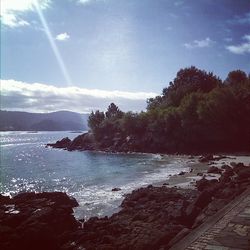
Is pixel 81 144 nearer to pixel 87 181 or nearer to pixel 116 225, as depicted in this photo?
pixel 87 181

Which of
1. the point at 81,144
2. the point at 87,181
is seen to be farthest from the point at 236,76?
the point at 87,181

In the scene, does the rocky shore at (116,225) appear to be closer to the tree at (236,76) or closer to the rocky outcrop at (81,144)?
the rocky outcrop at (81,144)

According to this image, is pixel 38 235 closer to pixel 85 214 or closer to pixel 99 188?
pixel 85 214

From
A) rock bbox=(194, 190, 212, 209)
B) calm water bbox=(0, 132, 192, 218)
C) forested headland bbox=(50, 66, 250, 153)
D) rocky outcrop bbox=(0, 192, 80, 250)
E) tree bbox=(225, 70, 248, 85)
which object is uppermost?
tree bbox=(225, 70, 248, 85)

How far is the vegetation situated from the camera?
62.2 meters

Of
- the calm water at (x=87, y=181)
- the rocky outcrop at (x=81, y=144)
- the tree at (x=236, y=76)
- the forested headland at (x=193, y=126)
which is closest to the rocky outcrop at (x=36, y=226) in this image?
the calm water at (x=87, y=181)

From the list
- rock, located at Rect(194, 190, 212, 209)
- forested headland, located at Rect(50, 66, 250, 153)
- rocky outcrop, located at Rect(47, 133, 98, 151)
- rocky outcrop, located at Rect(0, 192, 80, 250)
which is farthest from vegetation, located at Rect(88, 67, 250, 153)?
rocky outcrop, located at Rect(0, 192, 80, 250)

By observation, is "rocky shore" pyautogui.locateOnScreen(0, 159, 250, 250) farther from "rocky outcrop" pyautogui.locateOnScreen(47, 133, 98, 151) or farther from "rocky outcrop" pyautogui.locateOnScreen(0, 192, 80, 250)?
"rocky outcrop" pyautogui.locateOnScreen(47, 133, 98, 151)

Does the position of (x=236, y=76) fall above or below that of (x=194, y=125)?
above

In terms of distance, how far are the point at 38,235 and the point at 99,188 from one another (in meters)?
17.2

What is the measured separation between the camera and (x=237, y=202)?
17.8 meters

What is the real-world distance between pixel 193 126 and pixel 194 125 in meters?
0.28

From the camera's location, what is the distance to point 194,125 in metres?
66.6

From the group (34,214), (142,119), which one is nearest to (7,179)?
(34,214)
